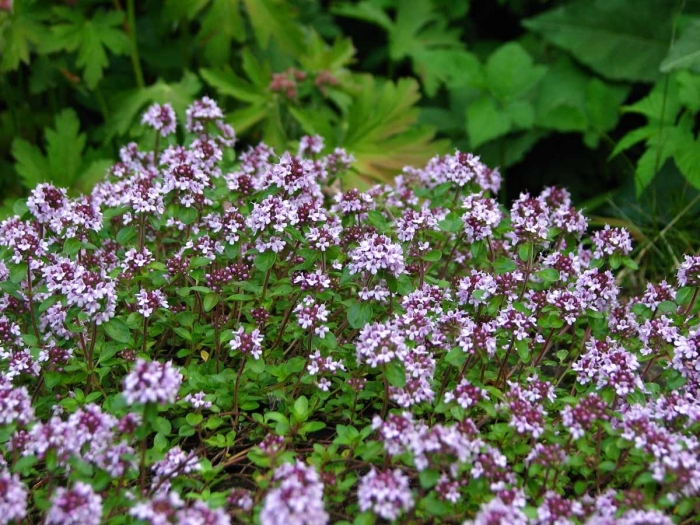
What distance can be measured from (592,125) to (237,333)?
291 centimetres

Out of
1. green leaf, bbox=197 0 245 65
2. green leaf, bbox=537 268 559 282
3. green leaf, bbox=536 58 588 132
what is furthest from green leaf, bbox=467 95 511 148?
green leaf, bbox=537 268 559 282

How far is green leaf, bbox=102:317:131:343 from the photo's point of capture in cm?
247

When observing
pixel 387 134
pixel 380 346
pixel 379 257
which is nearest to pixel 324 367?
pixel 380 346

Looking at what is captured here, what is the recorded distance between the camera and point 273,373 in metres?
2.61

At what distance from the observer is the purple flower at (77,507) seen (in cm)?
196

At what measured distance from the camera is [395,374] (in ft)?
7.43

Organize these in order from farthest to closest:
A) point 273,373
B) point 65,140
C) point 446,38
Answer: point 446,38 < point 65,140 < point 273,373

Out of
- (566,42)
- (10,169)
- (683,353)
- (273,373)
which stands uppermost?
(10,169)

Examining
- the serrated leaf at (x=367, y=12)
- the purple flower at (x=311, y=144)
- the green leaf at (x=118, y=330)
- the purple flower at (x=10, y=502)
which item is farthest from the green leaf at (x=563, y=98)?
the purple flower at (x=10, y=502)

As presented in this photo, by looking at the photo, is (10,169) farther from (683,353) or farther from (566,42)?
(683,353)

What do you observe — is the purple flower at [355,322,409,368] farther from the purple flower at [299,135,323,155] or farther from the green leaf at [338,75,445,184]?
the green leaf at [338,75,445,184]


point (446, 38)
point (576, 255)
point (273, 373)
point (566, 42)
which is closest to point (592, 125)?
point (566, 42)

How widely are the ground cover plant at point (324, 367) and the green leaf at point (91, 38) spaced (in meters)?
1.51

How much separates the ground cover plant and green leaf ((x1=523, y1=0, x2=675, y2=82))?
80.4 inches
